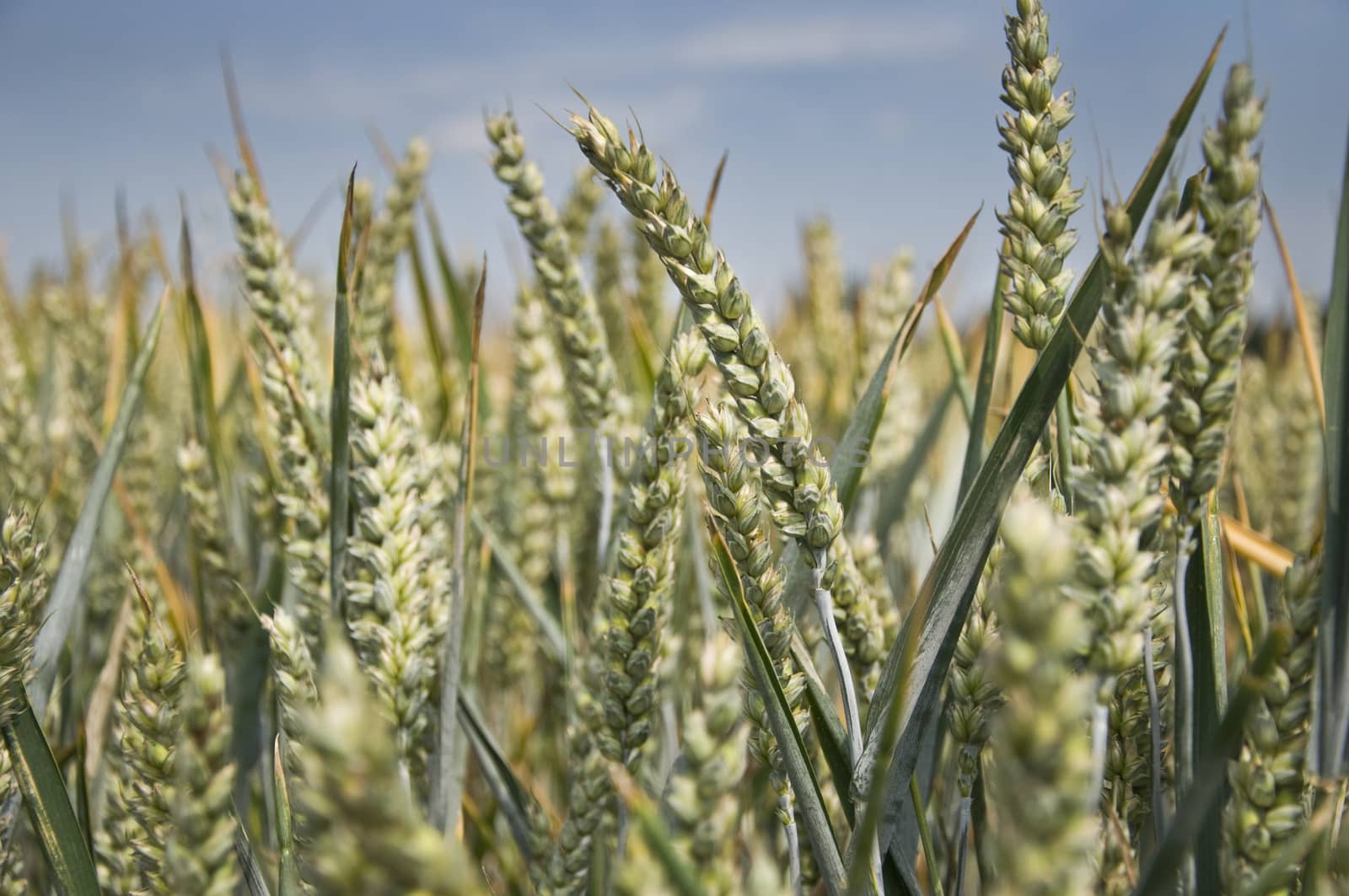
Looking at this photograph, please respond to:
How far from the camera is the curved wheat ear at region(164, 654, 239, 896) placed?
434 mm

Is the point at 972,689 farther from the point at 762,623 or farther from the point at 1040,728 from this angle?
the point at 1040,728

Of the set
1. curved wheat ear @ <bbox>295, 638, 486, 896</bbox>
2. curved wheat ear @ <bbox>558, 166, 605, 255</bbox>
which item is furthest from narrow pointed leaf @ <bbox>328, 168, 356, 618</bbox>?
curved wheat ear @ <bbox>558, 166, 605, 255</bbox>

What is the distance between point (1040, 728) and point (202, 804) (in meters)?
0.41

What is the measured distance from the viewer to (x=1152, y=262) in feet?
1.62

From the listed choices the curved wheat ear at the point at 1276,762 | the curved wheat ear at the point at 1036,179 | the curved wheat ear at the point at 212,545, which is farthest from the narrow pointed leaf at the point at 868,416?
the curved wheat ear at the point at 212,545

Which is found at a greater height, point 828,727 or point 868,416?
point 868,416

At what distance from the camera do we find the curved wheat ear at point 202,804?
1.42 ft

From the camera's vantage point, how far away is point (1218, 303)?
0.52 meters

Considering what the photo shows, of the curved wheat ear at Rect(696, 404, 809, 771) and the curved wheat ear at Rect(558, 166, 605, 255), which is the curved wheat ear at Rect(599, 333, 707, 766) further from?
the curved wheat ear at Rect(558, 166, 605, 255)

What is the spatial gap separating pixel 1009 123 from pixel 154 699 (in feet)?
2.49

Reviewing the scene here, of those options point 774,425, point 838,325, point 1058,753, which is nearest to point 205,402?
point 774,425

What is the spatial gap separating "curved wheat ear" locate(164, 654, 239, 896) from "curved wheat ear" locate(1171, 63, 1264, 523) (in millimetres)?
574

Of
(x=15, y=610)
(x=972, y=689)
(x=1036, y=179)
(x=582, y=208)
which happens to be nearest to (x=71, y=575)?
(x=15, y=610)

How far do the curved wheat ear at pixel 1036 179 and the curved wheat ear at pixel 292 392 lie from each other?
2.37 feet
